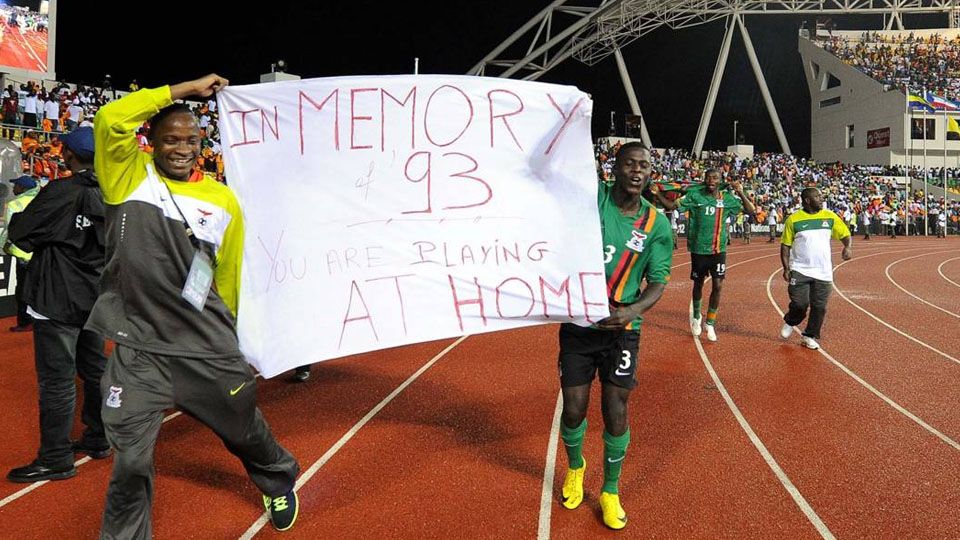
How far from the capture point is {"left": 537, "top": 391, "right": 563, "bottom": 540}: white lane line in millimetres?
3006

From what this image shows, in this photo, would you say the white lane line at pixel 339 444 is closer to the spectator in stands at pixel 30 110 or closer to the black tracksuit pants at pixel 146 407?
the black tracksuit pants at pixel 146 407

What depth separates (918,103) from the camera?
148 feet

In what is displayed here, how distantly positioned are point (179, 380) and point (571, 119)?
81.6 inches

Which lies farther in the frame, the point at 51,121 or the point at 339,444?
the point at 51,121

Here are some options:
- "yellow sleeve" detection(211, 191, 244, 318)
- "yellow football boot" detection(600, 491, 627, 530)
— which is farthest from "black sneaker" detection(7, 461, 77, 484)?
"yellow football boot" detection(600, 491, 627, 530)

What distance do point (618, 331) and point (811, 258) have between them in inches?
202

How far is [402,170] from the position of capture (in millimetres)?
3086

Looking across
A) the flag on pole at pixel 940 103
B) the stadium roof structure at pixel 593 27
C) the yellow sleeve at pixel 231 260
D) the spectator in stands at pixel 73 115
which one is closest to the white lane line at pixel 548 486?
the yellow sleeve at pixel 231 260

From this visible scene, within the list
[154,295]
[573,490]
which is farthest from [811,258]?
[154,295]

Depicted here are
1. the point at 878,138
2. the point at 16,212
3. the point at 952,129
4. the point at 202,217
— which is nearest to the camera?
the point at 202,217

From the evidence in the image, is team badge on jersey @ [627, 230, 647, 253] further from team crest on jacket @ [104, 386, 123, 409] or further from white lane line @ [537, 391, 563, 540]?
team crest on jacket @ [104, 386, 123, 409]

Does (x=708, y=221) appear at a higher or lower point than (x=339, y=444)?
higher

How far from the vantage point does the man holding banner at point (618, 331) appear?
3062 millimetres

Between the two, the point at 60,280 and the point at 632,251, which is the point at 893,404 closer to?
the point at 632,251
